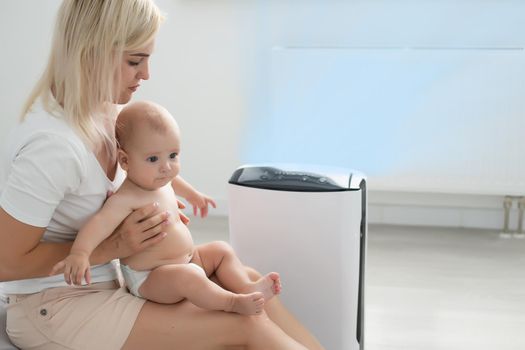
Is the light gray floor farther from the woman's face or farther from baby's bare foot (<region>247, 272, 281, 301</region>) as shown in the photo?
the woman's face

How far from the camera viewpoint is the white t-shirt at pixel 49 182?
49.9 inches

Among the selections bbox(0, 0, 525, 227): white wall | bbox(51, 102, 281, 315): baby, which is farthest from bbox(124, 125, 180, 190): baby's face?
bbox(0, 0, 525, 227): white wall

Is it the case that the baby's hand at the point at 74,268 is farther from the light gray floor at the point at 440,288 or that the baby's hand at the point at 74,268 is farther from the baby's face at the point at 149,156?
the light gray floor at the point at 440,288

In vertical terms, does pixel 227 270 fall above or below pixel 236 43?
below

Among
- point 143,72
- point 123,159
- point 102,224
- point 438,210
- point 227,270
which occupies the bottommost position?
point 438,210

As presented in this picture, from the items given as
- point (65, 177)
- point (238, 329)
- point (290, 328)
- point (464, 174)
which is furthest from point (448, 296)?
point (65, 177)

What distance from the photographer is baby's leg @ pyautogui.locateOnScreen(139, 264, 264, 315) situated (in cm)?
136

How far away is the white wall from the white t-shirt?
1977 mm

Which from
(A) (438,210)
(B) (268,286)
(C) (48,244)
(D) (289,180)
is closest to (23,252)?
(C) (48,244)

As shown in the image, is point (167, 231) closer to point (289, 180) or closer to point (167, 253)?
point (167, 253)

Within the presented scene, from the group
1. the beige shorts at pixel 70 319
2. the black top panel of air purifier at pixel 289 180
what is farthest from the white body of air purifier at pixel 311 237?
the beige shorts at pixel 70 319

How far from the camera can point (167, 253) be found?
144 cm

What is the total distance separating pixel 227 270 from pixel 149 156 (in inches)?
11.0

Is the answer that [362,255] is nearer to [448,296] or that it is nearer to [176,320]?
[176,320]
